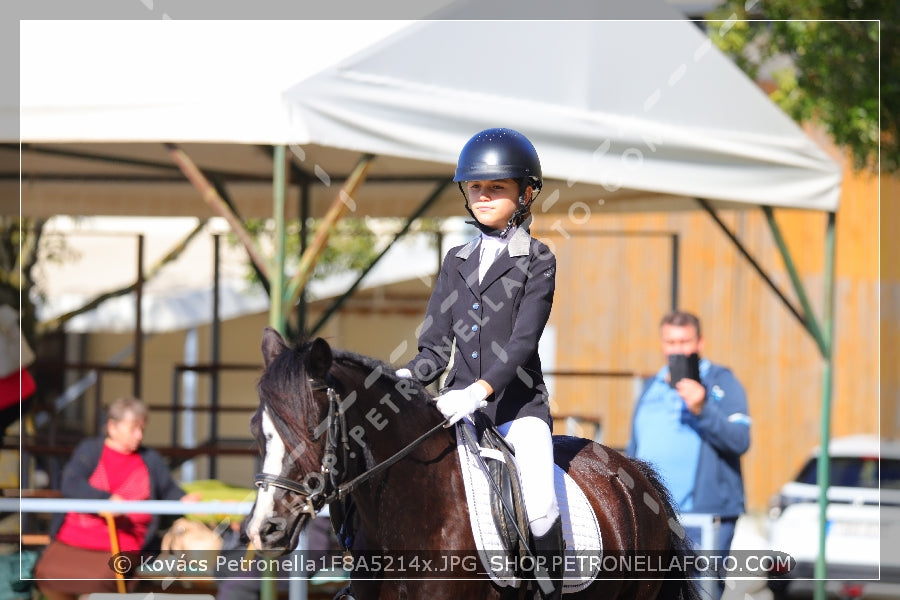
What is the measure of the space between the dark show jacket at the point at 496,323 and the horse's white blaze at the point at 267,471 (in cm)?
70

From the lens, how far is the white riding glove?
144 inches

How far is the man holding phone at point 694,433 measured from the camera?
6590mm

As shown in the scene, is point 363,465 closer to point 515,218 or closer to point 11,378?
point 515,218

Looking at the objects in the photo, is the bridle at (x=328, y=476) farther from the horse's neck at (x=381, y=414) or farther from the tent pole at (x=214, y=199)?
the tent pole at (x=214, y=199)

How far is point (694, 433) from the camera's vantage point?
6.70 m

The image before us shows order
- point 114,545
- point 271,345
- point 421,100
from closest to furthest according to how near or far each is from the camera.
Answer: point 271,345
point 421,100
point 114,545

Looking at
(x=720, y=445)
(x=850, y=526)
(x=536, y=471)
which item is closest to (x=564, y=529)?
(x=536, y=471)

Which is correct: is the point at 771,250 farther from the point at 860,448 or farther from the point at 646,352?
the point at 860,448

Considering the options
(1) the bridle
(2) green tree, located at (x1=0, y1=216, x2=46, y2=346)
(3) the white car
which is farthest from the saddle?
(2) green tree, located at (x1=0, y1=216, x2=46, y2=346)

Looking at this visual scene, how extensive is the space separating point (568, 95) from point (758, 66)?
6129 millimetres

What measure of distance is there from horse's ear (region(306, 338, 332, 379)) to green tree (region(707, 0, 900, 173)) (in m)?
7.94

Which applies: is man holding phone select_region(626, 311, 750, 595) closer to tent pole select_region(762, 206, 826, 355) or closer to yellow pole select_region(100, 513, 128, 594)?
tent pole select_region(762, 206, 826, 355)

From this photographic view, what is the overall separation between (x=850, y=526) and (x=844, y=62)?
4224 mm

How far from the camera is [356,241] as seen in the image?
50.1 feet
